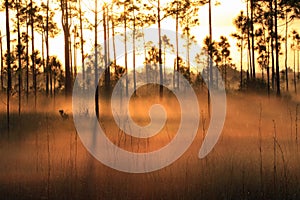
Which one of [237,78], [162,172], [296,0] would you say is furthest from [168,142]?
[237,78]

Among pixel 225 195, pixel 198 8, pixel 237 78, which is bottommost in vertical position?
pixel 225 195

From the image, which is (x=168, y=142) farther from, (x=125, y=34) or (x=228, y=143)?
(x=125, y=34)

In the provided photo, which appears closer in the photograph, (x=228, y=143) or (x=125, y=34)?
(x=228, y=143)

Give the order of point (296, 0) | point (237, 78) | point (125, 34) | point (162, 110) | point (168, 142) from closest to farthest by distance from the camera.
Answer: point (168, 142) → point (296, 0) → point (162, 110) → point (125, 34) → point (237, 78)

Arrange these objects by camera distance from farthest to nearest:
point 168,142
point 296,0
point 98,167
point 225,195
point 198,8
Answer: point 198,8, point 296,0, point 168,142, point 98,167, point 225,195

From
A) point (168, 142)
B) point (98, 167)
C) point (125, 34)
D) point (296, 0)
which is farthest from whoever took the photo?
point (125, 34)

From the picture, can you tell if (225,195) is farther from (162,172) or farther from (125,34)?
(125,34)

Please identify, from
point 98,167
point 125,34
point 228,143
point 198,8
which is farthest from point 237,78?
point 98,167

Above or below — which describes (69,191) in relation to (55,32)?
below

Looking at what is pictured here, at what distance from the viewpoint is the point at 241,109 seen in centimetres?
1897

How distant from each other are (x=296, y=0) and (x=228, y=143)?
9.58 m

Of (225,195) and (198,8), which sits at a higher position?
(198,8)

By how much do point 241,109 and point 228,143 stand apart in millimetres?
9740

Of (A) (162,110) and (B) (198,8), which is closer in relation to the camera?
(A) (162,110)
